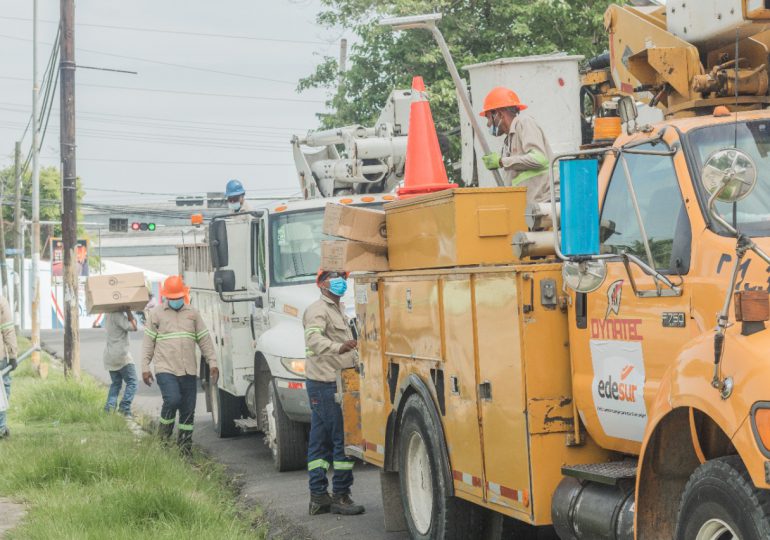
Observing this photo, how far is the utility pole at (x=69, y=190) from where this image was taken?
75.1 ft

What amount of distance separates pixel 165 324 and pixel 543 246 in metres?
8.17

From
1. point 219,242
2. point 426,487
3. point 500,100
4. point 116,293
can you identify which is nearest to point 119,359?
point 116,293

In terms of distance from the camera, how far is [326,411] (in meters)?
10.2

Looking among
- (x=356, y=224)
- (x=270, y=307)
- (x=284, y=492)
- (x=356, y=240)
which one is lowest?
(x=284, y=492)

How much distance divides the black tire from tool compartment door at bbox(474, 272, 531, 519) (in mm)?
1599

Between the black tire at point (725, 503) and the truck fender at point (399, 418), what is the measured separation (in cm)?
276

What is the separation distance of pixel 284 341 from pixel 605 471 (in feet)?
22.4

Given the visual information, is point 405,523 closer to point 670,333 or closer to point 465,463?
point 465,463

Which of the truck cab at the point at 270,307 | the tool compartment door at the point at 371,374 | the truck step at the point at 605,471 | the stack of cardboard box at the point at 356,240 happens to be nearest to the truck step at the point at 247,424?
the truck cab at the point at 270,307

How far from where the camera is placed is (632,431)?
5.75 m

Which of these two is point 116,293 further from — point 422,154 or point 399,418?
point 399,418

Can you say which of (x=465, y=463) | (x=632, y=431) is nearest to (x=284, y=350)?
(x=465, y=463)

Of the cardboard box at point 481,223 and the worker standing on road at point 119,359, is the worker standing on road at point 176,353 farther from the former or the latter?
the cardboard box at point 481,223

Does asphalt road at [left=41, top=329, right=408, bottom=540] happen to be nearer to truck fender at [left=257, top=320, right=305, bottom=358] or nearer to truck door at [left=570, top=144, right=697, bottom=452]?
truck fender at [left=257, top=320, right=305, bottom=358]
